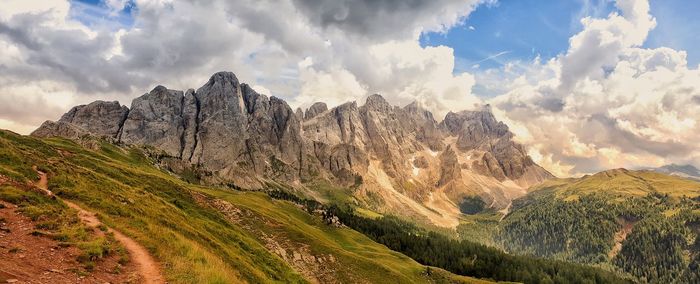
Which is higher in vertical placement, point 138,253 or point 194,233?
point 194,233

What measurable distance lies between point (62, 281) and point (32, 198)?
1343 cm

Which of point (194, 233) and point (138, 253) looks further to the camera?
point (194, 233)

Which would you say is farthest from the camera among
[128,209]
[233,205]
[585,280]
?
[585,280]

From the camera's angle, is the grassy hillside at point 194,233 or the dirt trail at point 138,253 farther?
the grassy hillside at point 194,233

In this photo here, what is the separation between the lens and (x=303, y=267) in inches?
3093

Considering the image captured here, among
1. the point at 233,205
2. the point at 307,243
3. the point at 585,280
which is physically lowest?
the point at 585,280

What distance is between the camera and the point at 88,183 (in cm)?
4478

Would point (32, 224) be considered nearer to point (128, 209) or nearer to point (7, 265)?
point (7, 265)

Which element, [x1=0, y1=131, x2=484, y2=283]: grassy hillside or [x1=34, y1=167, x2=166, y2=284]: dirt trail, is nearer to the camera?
[x1=34, y1=167, x2=166, y2=284]: dirt trail

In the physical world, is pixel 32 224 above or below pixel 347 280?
above

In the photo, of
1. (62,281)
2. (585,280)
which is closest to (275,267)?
(62,281)

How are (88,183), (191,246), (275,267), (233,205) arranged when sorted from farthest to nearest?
(233,205) < (275,267) < (88,183) < (191,246)

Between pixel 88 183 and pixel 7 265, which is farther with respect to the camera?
pixel 88 183

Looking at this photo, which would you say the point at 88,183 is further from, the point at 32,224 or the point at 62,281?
the point at 62,281
